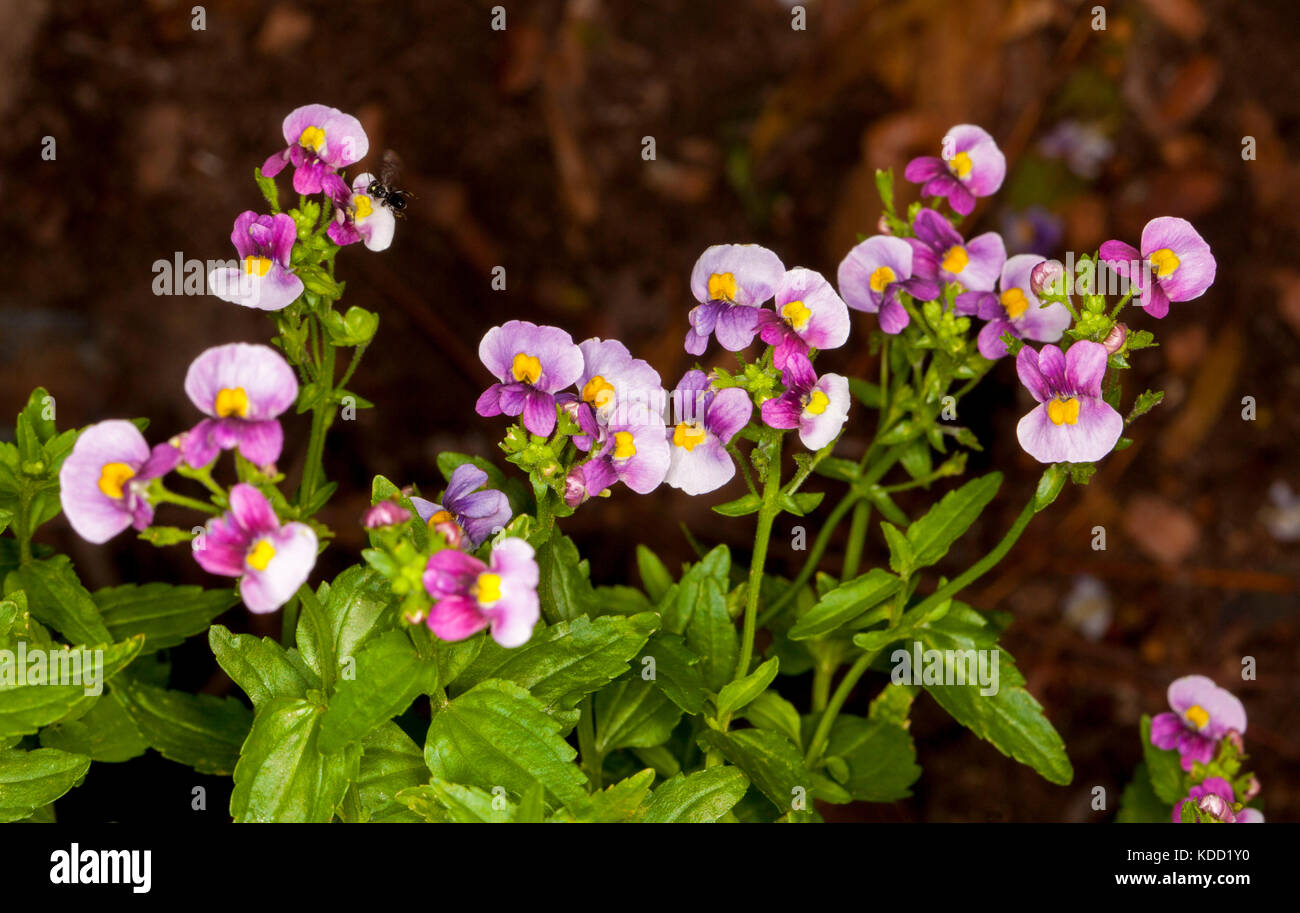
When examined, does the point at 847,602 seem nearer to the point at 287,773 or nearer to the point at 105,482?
the point at 287,773

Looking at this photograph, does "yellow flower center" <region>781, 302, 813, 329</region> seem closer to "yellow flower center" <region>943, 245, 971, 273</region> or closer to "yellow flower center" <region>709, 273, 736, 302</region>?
"yellow flower center" <region>709, 273, 736, 302</region>

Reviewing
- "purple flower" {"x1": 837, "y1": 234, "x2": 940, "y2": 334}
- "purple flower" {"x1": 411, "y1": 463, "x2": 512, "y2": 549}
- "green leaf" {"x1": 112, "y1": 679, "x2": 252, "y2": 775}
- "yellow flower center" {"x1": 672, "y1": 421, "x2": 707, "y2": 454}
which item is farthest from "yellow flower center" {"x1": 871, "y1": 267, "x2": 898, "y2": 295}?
"green leaf" {"x1": 112, "y1": 679, "x2": 252, "y2": 775}

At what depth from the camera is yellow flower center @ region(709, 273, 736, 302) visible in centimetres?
146

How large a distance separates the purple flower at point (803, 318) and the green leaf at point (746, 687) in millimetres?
391

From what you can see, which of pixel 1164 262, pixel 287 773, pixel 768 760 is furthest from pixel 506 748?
pixel 1164 262

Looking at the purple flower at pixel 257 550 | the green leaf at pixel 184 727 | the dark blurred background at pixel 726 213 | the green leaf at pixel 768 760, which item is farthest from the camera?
the dark blurred background at pixel 726 213

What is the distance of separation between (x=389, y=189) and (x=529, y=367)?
409mm

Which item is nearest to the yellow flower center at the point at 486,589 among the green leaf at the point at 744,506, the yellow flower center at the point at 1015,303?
the green leaf at the point at 744,506

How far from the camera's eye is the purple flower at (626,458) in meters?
1.36

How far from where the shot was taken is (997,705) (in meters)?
1.67

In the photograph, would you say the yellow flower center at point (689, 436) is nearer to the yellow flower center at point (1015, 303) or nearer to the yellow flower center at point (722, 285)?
the yellow flower center at point (722, 285)

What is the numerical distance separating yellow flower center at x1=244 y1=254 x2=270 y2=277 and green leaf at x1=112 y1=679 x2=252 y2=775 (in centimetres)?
64
